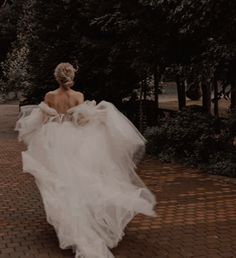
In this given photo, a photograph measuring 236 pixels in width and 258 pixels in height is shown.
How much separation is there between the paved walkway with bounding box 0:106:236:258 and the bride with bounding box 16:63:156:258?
1.09 feet

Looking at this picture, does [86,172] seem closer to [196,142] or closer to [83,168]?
[83,168]

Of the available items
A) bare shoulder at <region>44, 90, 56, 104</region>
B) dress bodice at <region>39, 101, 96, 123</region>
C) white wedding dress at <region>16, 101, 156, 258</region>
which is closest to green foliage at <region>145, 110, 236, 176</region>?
white wedding dress at <region>16, 101, 156, 258</region>

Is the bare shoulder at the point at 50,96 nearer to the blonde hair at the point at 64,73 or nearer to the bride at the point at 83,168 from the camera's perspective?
the bride at the point at 83,168

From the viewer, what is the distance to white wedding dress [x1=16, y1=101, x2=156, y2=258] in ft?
19.3

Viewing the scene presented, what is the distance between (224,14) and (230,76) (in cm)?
159

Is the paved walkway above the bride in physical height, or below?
below

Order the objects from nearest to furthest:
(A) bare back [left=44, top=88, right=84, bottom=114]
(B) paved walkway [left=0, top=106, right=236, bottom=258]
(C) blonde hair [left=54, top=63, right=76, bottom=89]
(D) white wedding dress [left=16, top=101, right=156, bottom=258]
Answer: (D) white wedding dress [left=16, top=101, right=156, bottom=258]
(B) paved walkway [left=0, top=106, right=236, bottom=258]
(C) blonde hair [left=54, top=63, right=76, bottom=89]
(A) bare back [left=44, top=88, right=84, bottom=114]

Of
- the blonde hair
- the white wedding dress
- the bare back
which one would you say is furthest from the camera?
the bare back

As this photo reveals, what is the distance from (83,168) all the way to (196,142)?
20.0 feet

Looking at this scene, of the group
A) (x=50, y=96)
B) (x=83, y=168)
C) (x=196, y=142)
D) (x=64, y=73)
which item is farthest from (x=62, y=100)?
(x=196, y=142)

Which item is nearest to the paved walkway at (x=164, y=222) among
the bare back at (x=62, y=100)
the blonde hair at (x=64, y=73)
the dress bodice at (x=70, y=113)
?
the dress bodice at (x=70, y=113)

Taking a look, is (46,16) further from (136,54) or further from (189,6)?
(189,6)

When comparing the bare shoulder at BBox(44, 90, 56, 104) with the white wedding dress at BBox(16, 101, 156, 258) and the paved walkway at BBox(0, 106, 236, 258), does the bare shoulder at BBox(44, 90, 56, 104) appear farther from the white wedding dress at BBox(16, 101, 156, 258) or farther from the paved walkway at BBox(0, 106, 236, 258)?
the paved walkway at BBox(0, 106, 236, 258)

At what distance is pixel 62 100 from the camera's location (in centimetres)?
665
